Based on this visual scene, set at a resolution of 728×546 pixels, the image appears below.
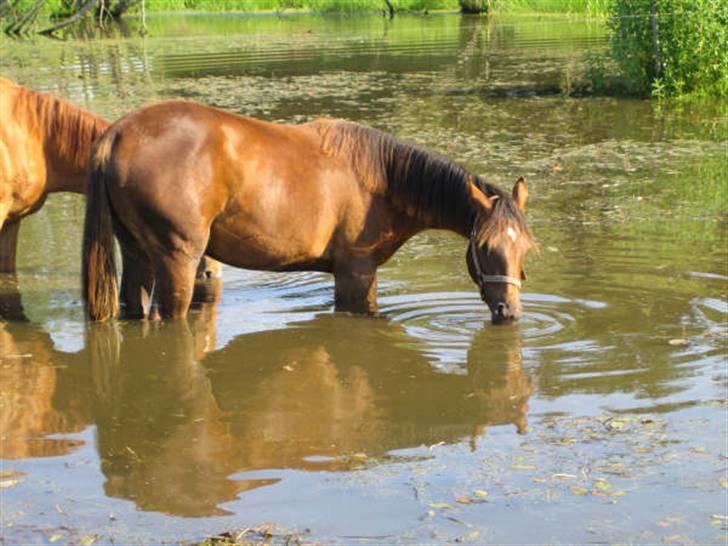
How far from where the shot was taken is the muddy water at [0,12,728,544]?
16.7ft

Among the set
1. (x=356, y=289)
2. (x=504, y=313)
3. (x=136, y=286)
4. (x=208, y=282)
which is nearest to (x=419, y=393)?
(x=504, y=313)

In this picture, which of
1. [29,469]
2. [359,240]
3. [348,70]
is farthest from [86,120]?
[348,70]

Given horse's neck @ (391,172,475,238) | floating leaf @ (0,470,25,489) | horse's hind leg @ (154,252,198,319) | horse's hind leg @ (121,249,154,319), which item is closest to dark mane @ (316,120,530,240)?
horse's neck @ (391,172,475,238)

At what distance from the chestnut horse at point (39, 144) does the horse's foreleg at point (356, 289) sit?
218cm

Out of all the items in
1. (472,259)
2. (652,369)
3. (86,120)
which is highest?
(86,120)

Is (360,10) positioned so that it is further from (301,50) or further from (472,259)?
(472,259)

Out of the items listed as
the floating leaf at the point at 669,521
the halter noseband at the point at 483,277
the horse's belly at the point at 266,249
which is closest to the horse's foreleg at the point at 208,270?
the horse's belly at the point at 266,249

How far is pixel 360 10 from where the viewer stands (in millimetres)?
43656

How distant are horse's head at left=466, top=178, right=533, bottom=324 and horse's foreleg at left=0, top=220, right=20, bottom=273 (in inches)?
154

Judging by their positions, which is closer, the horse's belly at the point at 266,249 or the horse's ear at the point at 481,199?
the horse's ear at the point at 481,199

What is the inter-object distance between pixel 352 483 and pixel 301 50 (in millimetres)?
24730

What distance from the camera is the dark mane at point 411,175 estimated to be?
26.8 feet

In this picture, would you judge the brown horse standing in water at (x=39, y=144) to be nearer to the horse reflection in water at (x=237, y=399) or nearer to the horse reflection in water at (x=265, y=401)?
the horse reflection in water at (x=237, y=399)

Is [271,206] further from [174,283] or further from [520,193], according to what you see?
[520,193]
